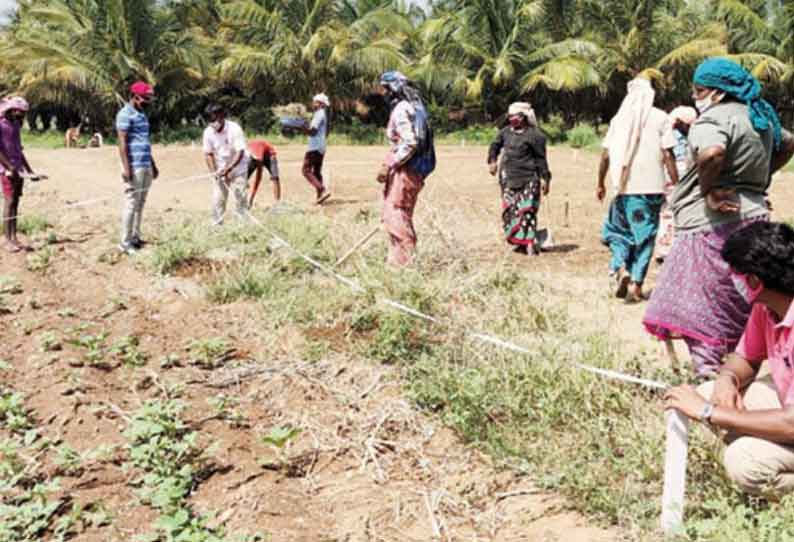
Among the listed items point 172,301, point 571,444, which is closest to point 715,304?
point 571,444

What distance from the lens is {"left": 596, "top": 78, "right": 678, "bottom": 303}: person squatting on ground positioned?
5.18 m

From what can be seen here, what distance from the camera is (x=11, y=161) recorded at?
7.05 m

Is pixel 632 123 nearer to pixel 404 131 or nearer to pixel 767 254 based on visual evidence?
pixel 404 131

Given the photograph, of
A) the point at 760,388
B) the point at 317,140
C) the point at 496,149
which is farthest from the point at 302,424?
the point at 317,140

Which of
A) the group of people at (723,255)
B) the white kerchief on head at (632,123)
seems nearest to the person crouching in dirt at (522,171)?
the group of people at (723,255)

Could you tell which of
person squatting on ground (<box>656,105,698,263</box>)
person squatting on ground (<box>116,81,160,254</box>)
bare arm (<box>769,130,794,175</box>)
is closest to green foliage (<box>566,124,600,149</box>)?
person squatting on ground (<box>656,105,698,263</box>)

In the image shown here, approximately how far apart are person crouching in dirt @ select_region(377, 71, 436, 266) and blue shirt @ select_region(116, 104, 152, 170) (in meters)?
2.33

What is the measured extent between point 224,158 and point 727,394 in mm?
5703

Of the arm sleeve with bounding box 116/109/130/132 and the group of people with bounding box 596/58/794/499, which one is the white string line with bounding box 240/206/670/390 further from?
the arm sleeve with bounding box 116/109/130/132

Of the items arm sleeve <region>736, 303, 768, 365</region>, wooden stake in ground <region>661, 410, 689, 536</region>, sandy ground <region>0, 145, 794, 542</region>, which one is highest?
arm sleeve <region>736, 303, 768, 365</region>

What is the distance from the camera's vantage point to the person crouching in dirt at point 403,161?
537 cm

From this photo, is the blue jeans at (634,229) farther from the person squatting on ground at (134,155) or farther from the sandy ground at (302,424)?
the person squatting on ground at (134,155)

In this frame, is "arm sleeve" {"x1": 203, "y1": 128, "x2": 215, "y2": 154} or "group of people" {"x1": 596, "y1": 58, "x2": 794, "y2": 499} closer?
"group of people" {"x1": 596, "y1": 58, "x2": 794, "y2": 499}

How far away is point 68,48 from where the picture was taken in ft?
82.7
